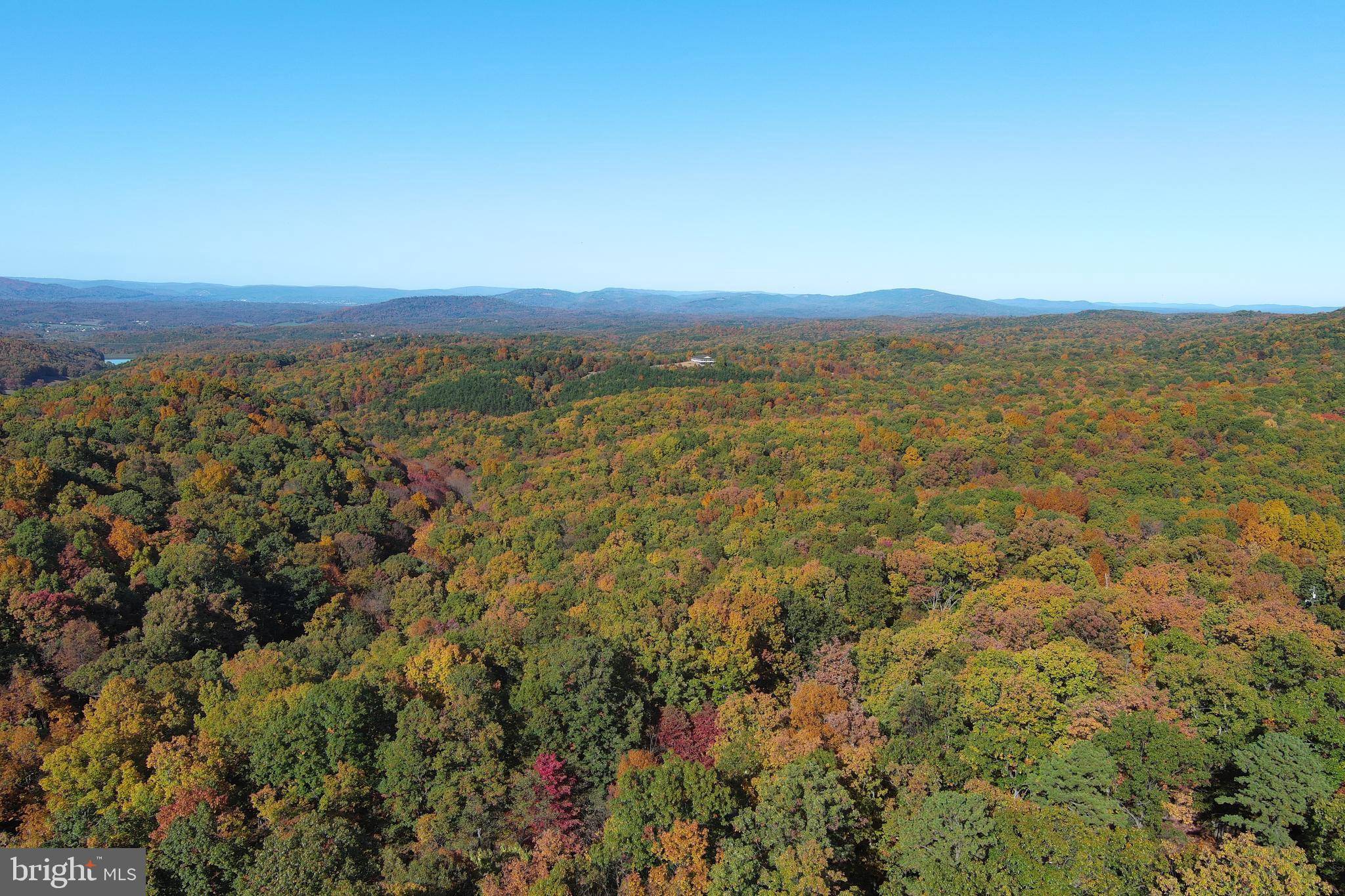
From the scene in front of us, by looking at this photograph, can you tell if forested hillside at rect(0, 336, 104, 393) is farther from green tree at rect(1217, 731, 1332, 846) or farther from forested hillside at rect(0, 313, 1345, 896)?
green tree at rect(1217, 731, 1332, 846)

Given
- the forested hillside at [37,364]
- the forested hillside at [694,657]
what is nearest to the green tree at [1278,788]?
the forested hillside at [694,657]

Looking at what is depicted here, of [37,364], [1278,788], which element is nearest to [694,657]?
[1278,788]

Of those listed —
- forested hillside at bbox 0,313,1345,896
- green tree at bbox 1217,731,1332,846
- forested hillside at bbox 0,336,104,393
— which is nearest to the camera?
green tree at bbox 1217,731,1332,846

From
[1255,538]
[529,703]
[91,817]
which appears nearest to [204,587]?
[91,817]

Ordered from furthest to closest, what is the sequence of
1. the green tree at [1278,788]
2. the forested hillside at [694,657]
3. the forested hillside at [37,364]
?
the forested hillside at [37,364]
the forested hillside at [694,657]
the green tree at [1278,788]

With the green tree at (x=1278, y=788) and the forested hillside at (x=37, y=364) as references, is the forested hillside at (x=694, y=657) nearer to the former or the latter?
the green tree at (x=1278, y=788)

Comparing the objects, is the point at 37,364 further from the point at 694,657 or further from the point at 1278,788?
the point at 1278,788

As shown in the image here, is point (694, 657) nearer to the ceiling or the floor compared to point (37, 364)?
nearer to the floor

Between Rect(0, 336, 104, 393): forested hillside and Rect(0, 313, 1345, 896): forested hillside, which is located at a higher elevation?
Rect(0, 336, 104, 393): forested hillside

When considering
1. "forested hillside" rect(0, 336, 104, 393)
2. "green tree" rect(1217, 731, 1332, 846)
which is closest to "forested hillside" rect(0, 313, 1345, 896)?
"green tree" rect(1217, 731, 1332, 846)
